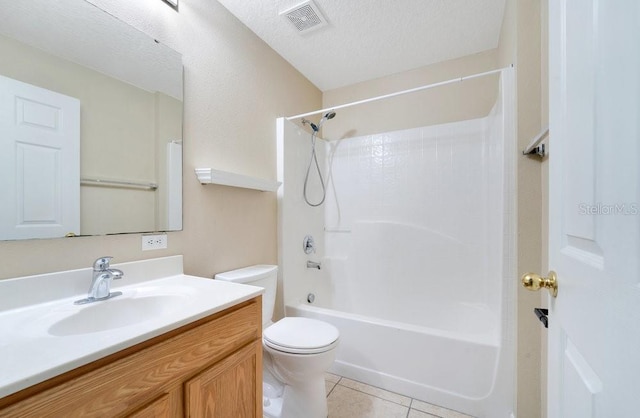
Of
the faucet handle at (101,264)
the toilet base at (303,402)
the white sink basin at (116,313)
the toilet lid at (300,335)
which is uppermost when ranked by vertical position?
the faucet handle at (101,264)

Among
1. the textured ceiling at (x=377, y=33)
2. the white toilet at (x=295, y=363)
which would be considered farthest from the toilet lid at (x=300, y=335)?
the textured ceiling at (x=377, y=33)

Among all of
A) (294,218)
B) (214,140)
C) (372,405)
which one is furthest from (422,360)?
Answer: (214,140)

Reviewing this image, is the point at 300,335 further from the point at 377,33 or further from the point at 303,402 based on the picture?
the point at 377,33

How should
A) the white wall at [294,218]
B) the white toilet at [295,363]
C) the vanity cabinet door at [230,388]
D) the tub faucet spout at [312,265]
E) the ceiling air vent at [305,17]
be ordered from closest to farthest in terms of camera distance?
1. the vanity cabinet door at [230,388]
2. the white toilet at [295,363]
3. the ceiling air vent at [305,17]
4. the white wall at [294,218]
5. the tub faucet spout at [312,265]

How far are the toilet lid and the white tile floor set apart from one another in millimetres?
488

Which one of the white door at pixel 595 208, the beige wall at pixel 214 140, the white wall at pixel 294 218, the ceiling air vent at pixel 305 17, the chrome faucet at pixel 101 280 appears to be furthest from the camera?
the white wall at pixel 294 218

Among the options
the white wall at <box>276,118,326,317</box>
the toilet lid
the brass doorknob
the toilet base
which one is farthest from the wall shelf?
the brass doorknob

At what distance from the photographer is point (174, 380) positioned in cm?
71

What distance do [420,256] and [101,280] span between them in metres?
2.05

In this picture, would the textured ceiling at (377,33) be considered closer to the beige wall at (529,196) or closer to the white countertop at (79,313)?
the beige wall at (529,196)

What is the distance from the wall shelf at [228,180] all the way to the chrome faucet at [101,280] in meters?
0.56

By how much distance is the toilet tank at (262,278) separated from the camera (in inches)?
56.9

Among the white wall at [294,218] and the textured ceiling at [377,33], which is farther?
the white wall at [294,218]

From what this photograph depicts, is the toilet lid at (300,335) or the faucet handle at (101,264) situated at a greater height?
the faucet handle at (101,264)
